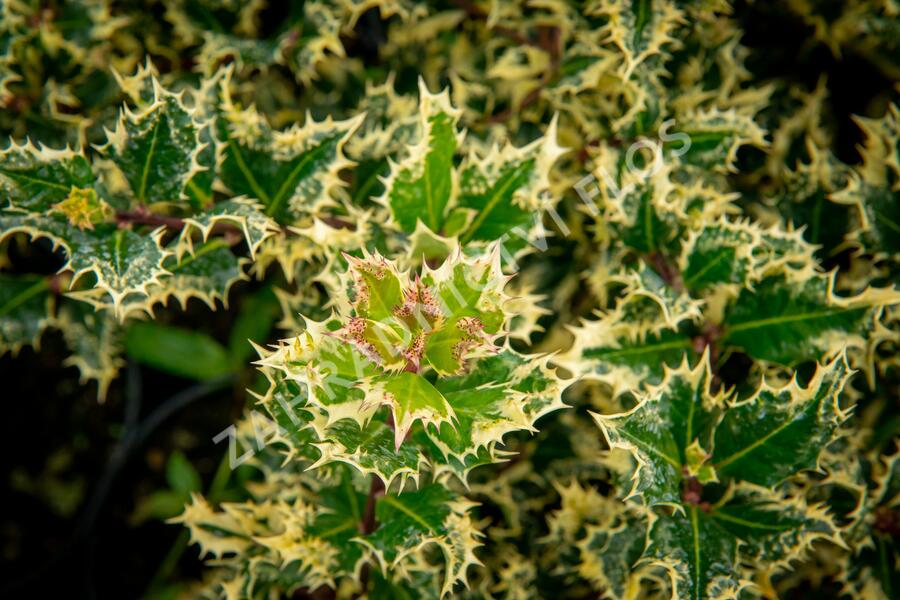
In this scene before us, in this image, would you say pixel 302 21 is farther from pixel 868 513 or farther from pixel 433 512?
pixel 868 513

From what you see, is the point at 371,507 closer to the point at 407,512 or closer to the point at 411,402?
the point at 407,512

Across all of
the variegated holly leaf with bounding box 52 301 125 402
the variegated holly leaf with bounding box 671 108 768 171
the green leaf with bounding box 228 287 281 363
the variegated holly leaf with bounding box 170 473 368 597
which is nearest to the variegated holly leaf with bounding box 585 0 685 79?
the variegated holly leaf with bounding box 671 108 768 171

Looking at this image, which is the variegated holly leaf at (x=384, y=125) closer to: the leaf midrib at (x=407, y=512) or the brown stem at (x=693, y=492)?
the leaf midrib at (x=407, y=512)

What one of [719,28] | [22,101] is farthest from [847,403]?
[22,101]

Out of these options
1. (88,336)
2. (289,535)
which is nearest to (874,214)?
(289,535)

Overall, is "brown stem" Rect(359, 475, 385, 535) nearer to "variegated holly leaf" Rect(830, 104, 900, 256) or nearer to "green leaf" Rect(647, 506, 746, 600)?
"green leaf" Rect(647, 506, 746, 600)

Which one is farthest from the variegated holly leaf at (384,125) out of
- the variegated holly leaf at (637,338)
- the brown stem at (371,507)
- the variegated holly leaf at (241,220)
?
the brown stem at (371,507)
